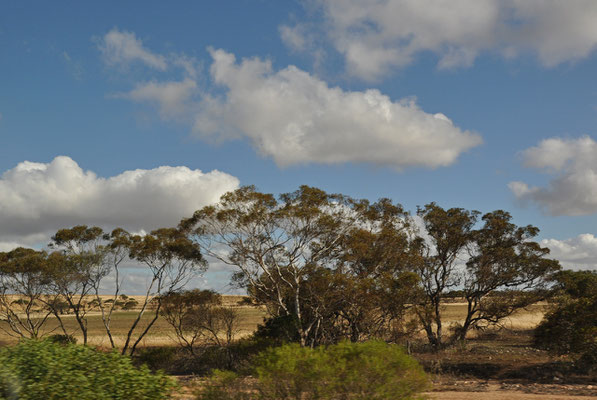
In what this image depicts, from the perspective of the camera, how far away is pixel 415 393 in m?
7.91

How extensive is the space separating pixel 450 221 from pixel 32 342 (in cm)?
2966

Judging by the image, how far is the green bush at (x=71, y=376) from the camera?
21.4ft

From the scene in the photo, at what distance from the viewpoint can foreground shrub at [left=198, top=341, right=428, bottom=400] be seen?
7172mm

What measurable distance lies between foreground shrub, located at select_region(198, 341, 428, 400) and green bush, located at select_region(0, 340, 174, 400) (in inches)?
47.7

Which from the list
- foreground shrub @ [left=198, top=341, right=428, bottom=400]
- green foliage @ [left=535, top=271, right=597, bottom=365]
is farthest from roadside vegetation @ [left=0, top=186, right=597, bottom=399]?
foreground shrub @ [left=198, top=341, right=428, bottom=400]

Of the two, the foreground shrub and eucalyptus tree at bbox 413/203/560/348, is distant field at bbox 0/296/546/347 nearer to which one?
eucalyptus tree at bbox 413/203/560/348

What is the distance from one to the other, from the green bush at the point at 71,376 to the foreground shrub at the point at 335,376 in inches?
47.7

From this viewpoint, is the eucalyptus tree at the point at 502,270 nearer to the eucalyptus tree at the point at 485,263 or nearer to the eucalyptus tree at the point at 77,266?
the eucalyptus tree at the point at 485,263

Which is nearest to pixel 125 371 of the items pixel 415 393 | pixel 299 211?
pixel 415 393

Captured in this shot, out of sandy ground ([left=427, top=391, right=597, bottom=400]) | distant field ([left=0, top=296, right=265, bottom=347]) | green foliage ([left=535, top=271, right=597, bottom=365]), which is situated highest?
green foliage ([left=535, top=271, right=597, bottom=365])

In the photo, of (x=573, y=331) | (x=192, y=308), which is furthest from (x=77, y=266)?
(x=573, y=331)

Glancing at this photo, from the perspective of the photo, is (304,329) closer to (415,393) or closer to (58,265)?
(58,265)

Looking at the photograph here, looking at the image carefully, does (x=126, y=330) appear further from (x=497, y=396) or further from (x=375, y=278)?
(x=497, y=396)

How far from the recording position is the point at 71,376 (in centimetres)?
664
